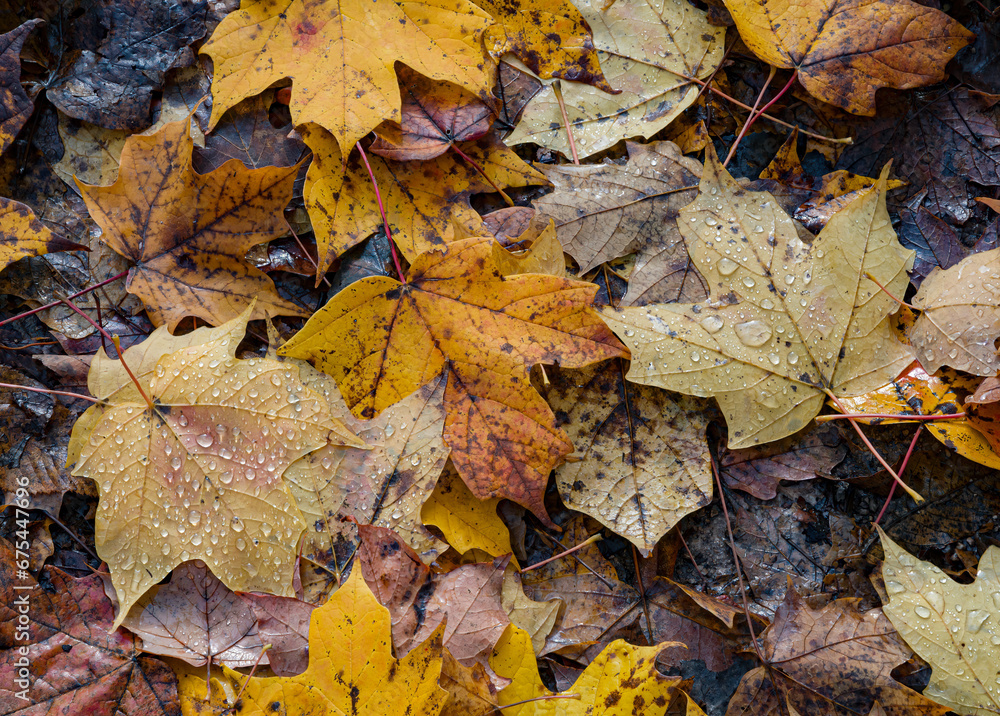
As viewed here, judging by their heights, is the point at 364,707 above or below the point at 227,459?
Result: below

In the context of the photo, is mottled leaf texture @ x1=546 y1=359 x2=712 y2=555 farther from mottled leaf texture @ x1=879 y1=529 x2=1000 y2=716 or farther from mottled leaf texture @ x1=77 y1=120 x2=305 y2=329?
mottled leaf texture @ x1=77 y1=120 x2=305 y2=329

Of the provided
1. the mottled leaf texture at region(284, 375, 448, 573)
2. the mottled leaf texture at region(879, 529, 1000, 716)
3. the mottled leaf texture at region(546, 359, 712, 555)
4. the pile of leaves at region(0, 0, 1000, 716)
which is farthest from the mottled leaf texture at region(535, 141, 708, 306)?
the mottled leaf texture at region(879, 529, 1000, 716)

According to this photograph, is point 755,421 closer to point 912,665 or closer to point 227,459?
point 912,665

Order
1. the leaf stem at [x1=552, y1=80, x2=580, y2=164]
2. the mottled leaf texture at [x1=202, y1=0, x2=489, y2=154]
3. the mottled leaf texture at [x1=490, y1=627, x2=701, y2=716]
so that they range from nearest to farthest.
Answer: the mottled leaf texture at [x1=490, y1=627, x2=701, y2=716] → the mottled leaf texture at [x1=202, y1=0, x2=489, y2=154] → the leaf stem at [x1=552, y1=80, x2=580, y2=164]

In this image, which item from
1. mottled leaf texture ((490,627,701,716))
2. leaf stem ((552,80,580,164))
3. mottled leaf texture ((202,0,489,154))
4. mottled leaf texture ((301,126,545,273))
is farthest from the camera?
leaf stem ((552,80,580,164))

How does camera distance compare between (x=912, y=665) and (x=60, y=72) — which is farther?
(x=60, y=72)

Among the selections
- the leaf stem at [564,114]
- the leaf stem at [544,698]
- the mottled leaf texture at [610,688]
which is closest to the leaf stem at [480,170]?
the leaf stem at [564,114]

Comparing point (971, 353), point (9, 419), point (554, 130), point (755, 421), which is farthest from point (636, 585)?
point (9, 419)
